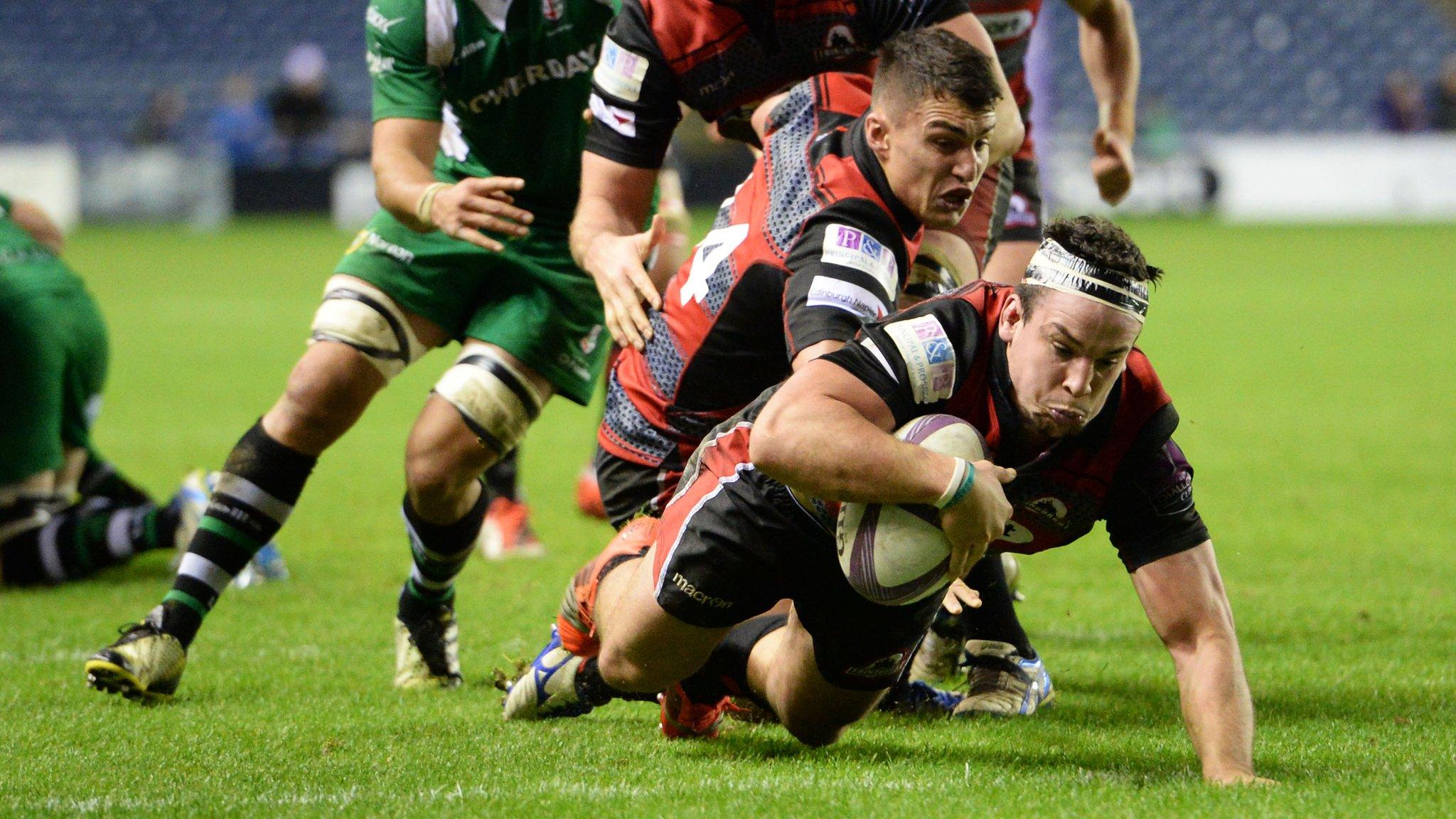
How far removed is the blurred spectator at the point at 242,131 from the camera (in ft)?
91.0

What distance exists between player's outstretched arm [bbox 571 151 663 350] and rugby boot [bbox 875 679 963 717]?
1158mm

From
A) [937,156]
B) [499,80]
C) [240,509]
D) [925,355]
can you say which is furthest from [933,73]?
[240,509]

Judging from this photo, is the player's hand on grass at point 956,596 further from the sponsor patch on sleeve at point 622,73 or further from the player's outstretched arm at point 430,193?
the sponsor patch on sleeve at point 622,73

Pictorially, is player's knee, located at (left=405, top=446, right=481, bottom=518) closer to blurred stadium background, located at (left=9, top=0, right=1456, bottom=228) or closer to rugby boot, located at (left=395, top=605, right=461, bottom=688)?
rugby boot, located at (left=395, top=605, right=461, bottom=688)

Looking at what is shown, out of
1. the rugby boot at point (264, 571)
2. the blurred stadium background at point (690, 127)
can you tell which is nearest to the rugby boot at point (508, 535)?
the rugby boot at point (264, 571)

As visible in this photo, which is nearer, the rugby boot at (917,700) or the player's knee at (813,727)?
the player's knee at (813,727)

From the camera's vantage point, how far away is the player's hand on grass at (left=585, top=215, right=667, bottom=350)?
414 centimetres

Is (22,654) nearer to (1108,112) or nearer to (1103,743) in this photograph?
(1103,743)

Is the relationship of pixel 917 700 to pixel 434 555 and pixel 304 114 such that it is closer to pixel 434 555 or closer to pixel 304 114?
pixel 434 555

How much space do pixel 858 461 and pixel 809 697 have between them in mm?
845

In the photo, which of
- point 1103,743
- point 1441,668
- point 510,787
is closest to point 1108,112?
point 1441,668

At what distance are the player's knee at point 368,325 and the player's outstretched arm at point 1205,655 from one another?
2.27 m

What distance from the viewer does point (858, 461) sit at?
3.14 meters

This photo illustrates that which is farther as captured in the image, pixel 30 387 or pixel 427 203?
pixel 30 387
